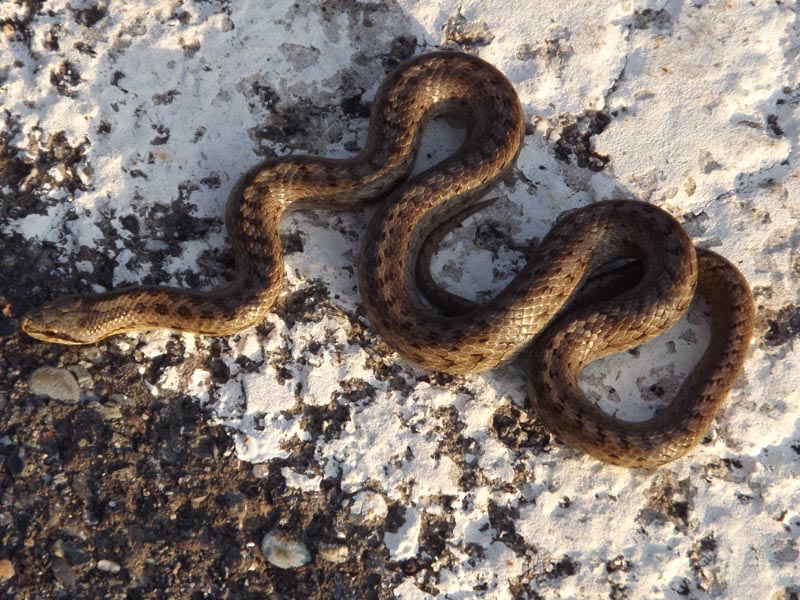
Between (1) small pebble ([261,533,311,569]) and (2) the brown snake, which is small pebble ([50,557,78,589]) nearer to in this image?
(1) small pebble ([261,533,311,569])

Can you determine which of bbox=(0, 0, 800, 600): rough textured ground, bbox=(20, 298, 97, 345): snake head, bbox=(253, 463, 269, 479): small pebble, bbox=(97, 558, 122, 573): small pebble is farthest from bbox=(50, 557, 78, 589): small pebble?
bbox=(20, 298, 97, 345): snake head

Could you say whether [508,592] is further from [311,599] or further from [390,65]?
[390,65]

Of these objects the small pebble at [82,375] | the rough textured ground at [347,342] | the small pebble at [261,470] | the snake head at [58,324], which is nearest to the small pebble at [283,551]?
the rough textured ground at [347,342]

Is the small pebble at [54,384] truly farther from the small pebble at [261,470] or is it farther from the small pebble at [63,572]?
the small pebble at [261,470]

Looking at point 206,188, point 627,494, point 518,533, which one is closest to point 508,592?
point 518,533

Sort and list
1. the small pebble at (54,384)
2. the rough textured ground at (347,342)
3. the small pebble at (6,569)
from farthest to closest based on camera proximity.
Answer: the small pebble at (54,384)
the rough textured ground at (347,342)
the small pebble at (6,569)
